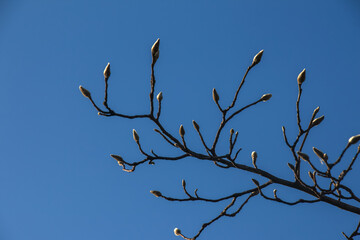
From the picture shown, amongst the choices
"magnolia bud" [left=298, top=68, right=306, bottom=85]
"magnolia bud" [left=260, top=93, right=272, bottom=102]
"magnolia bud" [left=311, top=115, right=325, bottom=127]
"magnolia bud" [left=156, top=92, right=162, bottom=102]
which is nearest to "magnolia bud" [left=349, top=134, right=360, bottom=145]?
"magnolia bud" [left=311, top=115, right=325, bottom=127]

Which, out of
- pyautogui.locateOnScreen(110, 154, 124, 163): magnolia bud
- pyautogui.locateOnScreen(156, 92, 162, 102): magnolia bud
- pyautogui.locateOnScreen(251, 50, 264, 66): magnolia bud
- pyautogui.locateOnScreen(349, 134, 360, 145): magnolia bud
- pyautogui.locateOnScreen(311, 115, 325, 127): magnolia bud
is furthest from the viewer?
pyautogui.locateOnScreen(110, 154, 124, 163): magnolia bud

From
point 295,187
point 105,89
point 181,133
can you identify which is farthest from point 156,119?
point 295,187

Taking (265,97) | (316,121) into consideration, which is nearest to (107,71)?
(265,97)

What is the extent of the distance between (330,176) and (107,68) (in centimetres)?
233

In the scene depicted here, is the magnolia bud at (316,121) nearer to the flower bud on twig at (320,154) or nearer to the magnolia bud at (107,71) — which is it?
the flower bud on twig at (320,154)

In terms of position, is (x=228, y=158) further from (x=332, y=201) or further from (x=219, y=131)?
(x=332, y=201)

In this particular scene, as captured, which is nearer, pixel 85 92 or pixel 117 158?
pixel 85 92

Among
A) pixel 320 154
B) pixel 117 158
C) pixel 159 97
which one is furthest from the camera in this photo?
pixel 117 158

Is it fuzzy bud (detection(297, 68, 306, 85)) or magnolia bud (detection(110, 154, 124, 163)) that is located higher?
fuzzy bud (detection(297, 68, 306, 85))

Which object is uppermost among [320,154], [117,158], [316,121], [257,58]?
[257,58]

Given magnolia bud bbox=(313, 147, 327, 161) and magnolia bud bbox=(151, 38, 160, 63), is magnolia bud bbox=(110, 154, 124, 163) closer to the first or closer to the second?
magnolia bud bbox=(151, 38, 160, 63)

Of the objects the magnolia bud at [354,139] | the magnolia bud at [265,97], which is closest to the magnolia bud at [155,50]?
the magnolia bud at [265,97]

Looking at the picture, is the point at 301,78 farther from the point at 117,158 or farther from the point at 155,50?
the point at 117,158

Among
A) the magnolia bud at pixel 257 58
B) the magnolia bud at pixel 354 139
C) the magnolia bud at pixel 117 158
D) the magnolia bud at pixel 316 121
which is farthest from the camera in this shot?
the magnolia bud at pixel 117 158
